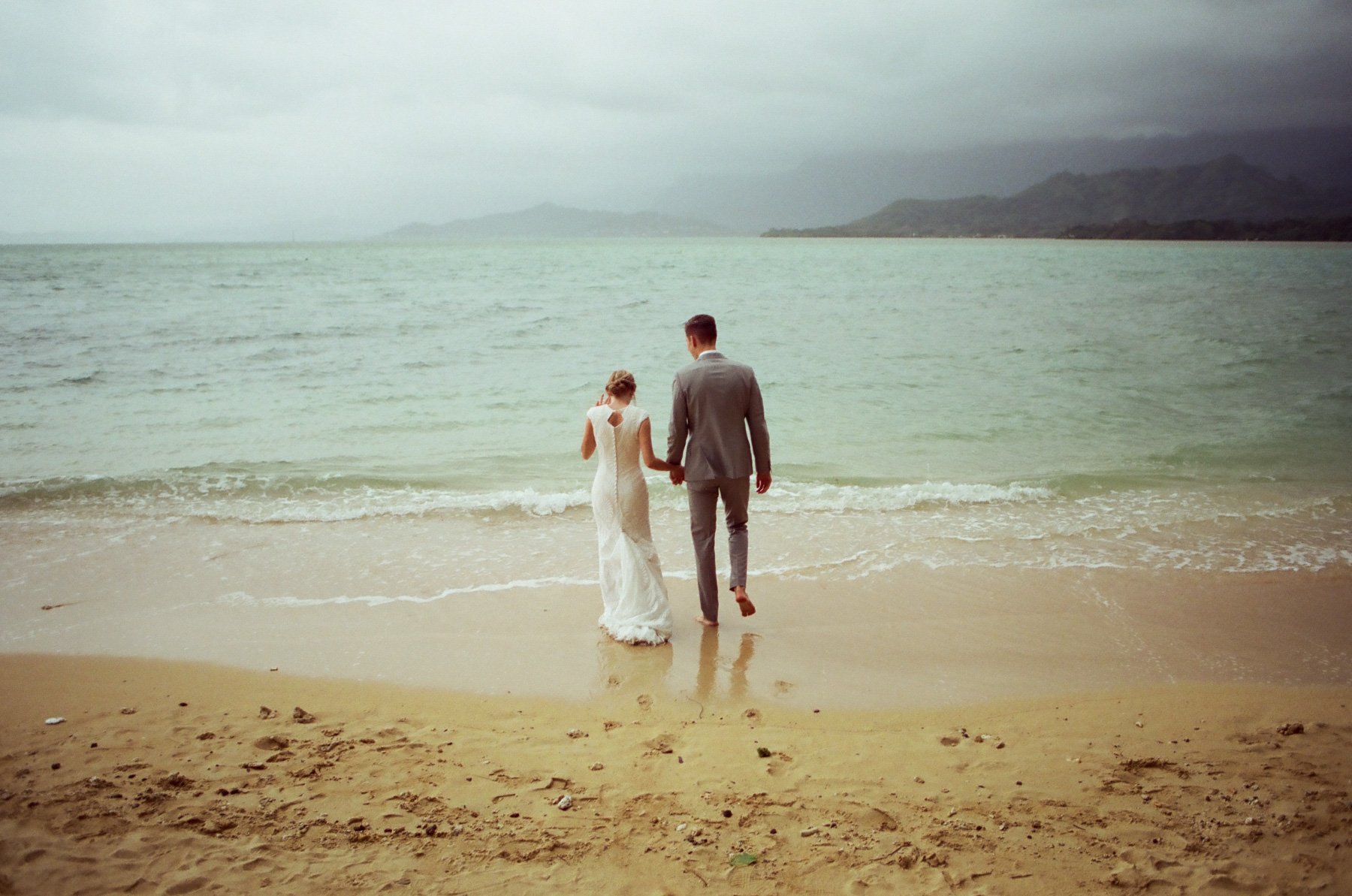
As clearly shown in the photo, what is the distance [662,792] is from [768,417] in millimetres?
10631

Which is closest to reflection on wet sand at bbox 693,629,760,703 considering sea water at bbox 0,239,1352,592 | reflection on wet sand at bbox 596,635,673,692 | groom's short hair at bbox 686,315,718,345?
reflection on wet sand at bbox 596,635,673,692

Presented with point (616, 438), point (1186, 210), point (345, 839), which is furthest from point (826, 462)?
point (1186, 210)

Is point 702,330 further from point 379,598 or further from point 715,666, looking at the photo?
point 379,598

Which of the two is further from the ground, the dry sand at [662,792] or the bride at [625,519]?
the bride at [625,519]

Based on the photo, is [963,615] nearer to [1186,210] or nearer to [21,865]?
[21,865]

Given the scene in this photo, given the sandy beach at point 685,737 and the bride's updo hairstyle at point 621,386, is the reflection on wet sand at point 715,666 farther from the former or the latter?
the bride's updo hairstyle at point 621,386

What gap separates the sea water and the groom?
131 centimetres

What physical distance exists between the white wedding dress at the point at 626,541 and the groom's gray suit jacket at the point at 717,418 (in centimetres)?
32

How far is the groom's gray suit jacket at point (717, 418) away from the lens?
17.6ft

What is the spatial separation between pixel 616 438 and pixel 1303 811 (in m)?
4.09

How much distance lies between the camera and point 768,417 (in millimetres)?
13836

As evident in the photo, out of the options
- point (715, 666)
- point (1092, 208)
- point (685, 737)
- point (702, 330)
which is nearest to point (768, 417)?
point (702, 330)

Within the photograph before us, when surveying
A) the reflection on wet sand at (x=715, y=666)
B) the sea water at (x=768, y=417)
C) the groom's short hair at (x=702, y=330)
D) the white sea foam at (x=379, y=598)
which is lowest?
→ the reflection on wet sand at (x=715, y=666)

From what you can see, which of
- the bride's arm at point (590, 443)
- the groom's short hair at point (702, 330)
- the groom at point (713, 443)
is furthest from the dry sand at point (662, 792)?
the groom's short hair at point (702, 330)
